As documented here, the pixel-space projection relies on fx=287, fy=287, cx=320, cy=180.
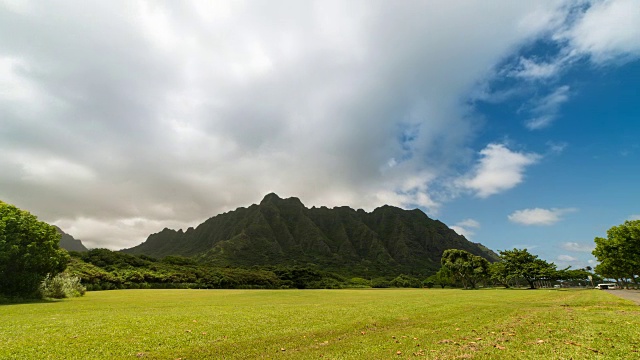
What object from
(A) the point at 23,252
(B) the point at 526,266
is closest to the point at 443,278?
(B) the point at 526,266

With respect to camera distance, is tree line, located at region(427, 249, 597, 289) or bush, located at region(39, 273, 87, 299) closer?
bush, located at region(39, 273, 87, 299)

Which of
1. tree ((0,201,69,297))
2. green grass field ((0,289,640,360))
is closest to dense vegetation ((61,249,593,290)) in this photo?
tree ((0,201,69,297))

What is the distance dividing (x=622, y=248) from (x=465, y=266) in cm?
3981

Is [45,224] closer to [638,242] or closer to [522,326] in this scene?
[522,326]

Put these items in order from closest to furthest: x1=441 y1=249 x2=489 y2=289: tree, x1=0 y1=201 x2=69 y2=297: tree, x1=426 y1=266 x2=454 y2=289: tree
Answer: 1. x1=0 y1=201 x2=69 y2=297: tree
2. x1=441 y1=249 x2=489 y2=289: tree
3. x1=426 y1=266 x2=454 y2=289: tree

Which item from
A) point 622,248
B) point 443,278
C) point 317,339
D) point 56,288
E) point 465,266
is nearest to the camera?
point 317,339

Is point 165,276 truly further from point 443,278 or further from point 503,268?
point 503,268

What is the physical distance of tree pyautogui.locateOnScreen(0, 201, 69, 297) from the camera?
34844 millimetres

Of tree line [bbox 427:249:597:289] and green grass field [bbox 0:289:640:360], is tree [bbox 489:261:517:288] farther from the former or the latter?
green grass field [bbox 0:289:640:360]

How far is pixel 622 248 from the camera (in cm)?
6444

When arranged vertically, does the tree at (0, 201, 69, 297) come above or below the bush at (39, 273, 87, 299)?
above

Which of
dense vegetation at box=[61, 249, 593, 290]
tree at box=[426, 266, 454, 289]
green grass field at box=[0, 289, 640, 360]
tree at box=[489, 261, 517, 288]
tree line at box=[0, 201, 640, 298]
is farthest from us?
tree at box=[426, 266, 454, 289]

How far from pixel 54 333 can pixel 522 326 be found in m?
26.7

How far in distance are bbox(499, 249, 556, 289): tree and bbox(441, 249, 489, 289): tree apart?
879cm
